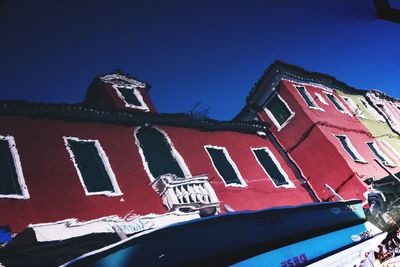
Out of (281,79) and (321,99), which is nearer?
(281,79)

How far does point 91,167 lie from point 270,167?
476 cm

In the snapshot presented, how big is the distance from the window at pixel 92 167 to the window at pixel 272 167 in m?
4.09

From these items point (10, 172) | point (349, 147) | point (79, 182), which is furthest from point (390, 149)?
point (10, 172)

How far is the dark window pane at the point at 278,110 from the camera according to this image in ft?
33.6

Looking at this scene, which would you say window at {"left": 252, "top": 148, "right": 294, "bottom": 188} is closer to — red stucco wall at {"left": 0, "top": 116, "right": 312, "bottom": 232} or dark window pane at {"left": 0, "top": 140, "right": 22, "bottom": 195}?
red stucco wall at {"left": 0, "top": 116, "right": 312, "bottom": 232}

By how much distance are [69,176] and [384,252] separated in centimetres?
511

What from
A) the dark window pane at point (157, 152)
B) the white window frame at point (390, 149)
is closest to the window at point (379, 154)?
the white window frame at point (390, 149)

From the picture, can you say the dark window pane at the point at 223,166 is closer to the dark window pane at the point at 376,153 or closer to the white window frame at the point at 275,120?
the white window frame at the point at 275,120

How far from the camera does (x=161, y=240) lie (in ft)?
9.20

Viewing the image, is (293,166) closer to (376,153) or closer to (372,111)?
(376,153)

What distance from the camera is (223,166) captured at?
7.56 meters

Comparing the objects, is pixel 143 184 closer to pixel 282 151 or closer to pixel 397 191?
pixel 282 151

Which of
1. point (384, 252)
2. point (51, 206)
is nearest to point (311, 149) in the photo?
point (384, 252)

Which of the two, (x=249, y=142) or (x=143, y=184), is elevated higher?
(x=249, y=142)
